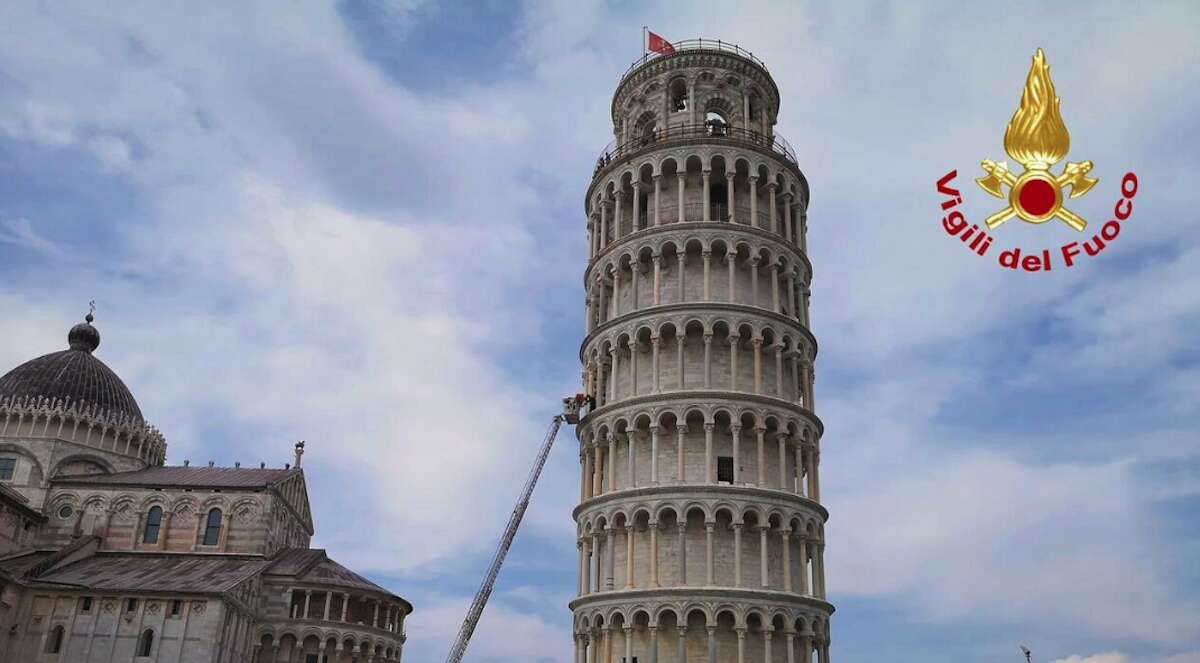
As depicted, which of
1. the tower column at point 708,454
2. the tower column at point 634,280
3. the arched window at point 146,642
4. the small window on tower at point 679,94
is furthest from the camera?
the small window on tower at point 679,94

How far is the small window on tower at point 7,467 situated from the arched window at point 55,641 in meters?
15.0

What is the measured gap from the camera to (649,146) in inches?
1917

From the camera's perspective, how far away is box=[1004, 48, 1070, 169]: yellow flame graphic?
16531mm

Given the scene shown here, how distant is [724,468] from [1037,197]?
27789 millimetres

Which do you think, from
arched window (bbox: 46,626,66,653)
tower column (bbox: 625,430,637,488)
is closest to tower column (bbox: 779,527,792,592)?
tower column (bbox: 625,430,637,488)

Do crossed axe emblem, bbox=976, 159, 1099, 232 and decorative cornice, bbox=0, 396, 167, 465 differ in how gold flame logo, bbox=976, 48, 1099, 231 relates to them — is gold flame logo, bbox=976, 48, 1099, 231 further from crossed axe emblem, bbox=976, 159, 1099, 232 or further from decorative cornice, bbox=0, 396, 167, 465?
decorative cornice, bbox=0, 396, 167, 465

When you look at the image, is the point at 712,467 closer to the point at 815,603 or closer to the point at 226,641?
the point at 815,603

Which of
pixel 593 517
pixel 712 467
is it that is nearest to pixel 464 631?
pixel 593 517

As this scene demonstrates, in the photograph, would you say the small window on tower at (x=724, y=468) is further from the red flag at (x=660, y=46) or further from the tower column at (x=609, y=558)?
the red flag at (x=660, y=46)

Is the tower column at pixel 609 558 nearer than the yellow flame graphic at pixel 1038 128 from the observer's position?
No

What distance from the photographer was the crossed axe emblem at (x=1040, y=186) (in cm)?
1608

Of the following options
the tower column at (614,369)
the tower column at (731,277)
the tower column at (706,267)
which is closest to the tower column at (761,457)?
the tower column at (731,277)

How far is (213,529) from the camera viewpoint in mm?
59062

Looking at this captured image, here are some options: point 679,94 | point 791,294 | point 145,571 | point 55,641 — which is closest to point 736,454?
point 791,294
